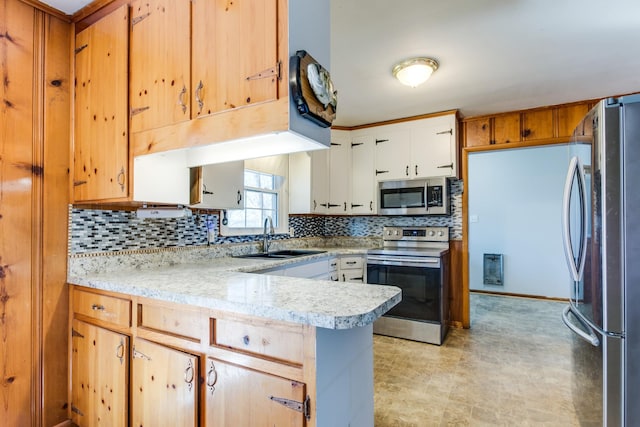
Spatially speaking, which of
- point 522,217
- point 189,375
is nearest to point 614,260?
point 189,375

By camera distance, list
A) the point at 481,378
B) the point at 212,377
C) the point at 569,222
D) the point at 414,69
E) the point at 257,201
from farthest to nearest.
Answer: the point at 257,201 → the point at 481,378 → the point at 414,69 → the point at 569,222 → the point at 212,377

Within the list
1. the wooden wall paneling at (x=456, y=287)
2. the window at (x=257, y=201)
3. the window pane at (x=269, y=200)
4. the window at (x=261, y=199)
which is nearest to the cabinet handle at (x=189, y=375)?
the window at (x=261, y=199)

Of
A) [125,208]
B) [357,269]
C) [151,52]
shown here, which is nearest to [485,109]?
[357,269]

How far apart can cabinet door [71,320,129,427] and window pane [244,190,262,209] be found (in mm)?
1750

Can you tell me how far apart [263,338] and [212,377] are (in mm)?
323

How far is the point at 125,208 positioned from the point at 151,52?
0.98 meters

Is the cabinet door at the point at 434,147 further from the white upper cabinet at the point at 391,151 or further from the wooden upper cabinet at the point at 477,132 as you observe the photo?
the wooden upper cabinet at the point at 477,132

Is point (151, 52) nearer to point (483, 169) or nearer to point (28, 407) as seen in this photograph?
point (28, 407)

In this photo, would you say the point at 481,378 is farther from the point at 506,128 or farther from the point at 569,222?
the point at 506,128

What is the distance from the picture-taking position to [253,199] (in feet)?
10.9

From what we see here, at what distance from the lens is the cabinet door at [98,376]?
154 cm

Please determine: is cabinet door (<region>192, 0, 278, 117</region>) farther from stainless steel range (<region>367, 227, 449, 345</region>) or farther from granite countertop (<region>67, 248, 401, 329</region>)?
stainless steel range (<region>367, 227, 449, 345</region>)

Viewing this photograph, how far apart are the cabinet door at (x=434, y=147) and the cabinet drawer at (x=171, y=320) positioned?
9.56 feet

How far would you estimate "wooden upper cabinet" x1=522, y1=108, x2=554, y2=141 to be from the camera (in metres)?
3.22
